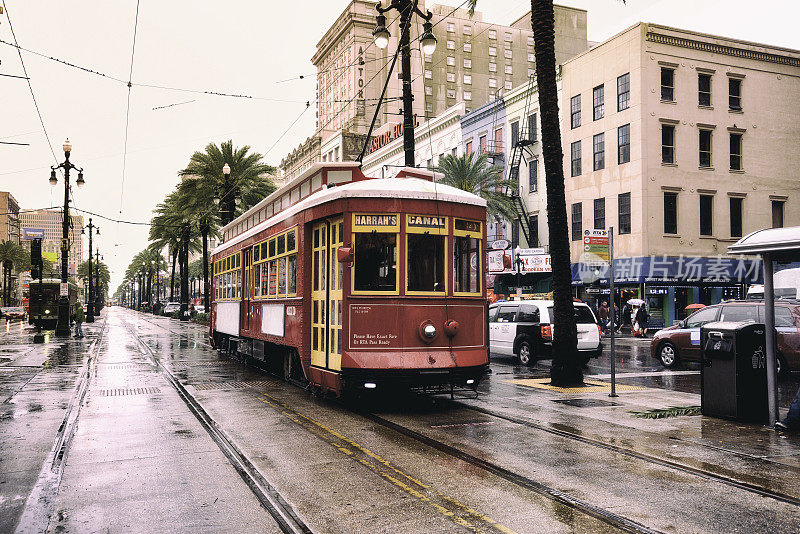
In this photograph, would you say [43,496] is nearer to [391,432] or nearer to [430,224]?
[391,432]

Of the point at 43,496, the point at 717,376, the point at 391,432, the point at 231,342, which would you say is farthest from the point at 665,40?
the point at 43,496

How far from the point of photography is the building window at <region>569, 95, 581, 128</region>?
131 feet

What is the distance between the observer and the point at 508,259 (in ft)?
139

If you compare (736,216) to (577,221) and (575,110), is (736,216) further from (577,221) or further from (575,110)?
(575,110)

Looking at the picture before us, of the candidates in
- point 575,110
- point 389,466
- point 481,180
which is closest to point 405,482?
point 389,466

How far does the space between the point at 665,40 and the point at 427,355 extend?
31.5 m

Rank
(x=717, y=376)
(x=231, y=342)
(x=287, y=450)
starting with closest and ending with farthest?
(x=287, y=450) < (x=717, y=376) < (x=231, y=342)

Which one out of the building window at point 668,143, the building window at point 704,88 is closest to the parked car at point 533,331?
the building window at point 668,143

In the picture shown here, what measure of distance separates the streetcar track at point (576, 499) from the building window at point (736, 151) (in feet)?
110

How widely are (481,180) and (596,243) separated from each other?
26.8 meters

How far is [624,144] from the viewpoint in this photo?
1444 inches

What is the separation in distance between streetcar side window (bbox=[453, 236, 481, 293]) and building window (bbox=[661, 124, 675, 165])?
93.3ft

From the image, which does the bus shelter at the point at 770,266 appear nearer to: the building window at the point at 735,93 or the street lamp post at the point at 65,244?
the street lamp post at the point at 65,244

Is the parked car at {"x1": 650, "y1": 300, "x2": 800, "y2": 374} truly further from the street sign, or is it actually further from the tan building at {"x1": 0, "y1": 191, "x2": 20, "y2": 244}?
the tan building at {"x1": 0, "y1": 191, "x2": 20, "y2": 244}
